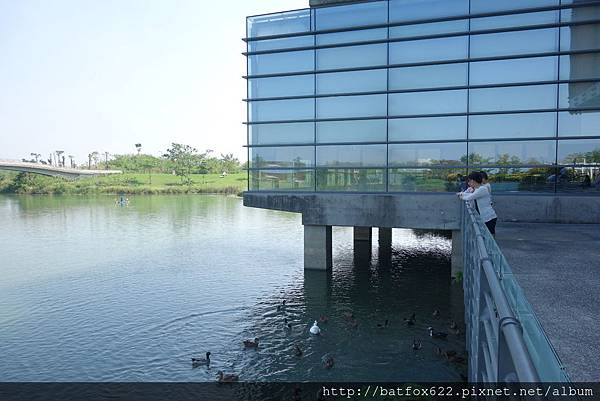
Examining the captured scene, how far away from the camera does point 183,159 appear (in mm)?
120938

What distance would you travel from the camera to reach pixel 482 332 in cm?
502

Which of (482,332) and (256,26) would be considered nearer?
(482,332)

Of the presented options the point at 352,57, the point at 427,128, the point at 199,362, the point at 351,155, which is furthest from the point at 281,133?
the point at 199,362

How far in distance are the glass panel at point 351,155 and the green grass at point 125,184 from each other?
69.4 meters

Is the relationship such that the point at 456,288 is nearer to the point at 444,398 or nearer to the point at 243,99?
the point at 444,398

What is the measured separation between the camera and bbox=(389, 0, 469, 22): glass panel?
21.6 metres

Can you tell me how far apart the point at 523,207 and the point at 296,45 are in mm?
13970

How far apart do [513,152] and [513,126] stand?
1.19 metres

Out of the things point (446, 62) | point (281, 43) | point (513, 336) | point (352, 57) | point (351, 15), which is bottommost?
point (513, 336)

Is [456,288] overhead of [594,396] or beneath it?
beneath

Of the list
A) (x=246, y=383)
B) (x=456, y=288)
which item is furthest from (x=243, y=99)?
(x=246, y=383)

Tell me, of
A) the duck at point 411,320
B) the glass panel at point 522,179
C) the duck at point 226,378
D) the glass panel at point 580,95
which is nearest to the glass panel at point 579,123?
the glass panel at point 580,95

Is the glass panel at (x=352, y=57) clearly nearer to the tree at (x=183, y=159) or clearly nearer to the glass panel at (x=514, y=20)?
the glass panel at (x=514, y=20)

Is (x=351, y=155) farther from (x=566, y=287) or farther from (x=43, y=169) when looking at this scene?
(x=43, y=169)
